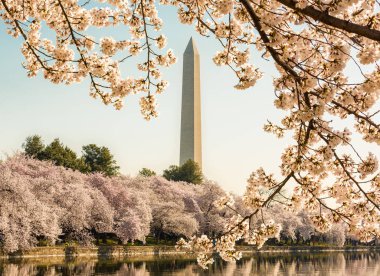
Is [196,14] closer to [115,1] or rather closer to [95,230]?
[115,1]

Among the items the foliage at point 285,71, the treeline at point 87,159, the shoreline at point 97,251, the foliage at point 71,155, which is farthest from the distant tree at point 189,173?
the foliage at point 285,71

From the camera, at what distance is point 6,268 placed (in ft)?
70.2

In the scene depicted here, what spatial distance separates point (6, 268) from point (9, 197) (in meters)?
6.00

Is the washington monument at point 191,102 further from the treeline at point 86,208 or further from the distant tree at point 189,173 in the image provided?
the treeline at point 86,208

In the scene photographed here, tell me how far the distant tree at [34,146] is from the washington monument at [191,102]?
706 inches

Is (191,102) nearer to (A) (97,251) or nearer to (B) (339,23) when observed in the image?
(A) (97,251)

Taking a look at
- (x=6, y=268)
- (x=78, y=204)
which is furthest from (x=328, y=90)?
(x=78, y=204)

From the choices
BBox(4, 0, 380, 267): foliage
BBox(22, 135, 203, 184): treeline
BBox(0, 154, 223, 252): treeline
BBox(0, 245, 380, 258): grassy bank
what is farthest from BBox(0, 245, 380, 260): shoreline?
BBox(4, 0, 380, 267): foliage

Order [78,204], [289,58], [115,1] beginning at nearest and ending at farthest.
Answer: [289,58], [115,1], [78,204]

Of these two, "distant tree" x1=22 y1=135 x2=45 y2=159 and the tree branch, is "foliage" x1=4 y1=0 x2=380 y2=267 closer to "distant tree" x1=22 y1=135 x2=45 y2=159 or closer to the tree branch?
the tree branch

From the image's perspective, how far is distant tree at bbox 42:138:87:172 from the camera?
2040 inches

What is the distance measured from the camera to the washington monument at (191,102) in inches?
2419

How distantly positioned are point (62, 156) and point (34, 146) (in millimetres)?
3235

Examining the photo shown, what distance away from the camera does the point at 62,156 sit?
52281 millimetres
